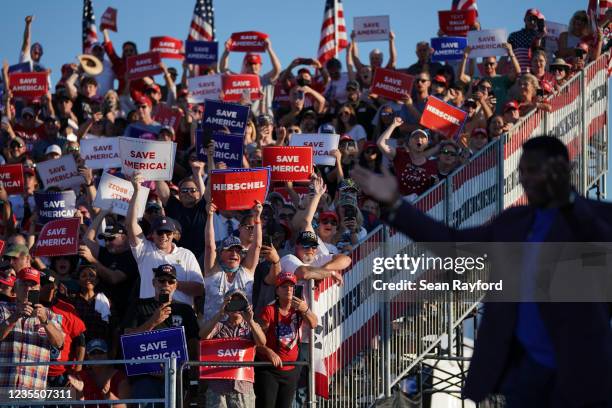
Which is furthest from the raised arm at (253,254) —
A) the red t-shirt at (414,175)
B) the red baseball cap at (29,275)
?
the red t-shirt at (414,175)

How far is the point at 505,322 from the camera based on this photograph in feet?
19.0

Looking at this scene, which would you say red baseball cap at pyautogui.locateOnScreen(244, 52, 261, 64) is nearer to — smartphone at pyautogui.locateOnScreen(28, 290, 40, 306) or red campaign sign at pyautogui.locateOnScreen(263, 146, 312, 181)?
red campaign sign at pyautogui.locateOnScreen(263, 146, 312, 181)

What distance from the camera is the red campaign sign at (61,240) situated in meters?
13.4

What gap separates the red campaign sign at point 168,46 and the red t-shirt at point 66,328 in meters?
10.2

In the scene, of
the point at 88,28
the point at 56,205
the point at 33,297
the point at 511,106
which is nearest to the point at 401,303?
the point at 33,297

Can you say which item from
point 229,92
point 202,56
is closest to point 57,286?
point 229,92

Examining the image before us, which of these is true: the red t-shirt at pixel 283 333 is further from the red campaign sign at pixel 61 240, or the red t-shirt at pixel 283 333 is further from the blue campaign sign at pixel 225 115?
the blue campaign sign at pixel 225 115

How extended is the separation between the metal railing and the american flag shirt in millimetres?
3324

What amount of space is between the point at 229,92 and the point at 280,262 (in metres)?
6.79

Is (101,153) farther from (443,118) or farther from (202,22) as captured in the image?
(202,22)

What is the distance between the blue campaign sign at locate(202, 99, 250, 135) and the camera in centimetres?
1530

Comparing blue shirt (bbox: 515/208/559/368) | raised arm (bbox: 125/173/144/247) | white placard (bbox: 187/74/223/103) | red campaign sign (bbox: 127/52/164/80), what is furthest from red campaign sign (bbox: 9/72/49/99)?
blue shirt (bbox: 515/208/559/368)

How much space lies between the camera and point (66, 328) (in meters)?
11.7

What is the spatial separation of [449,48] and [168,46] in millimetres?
5277
